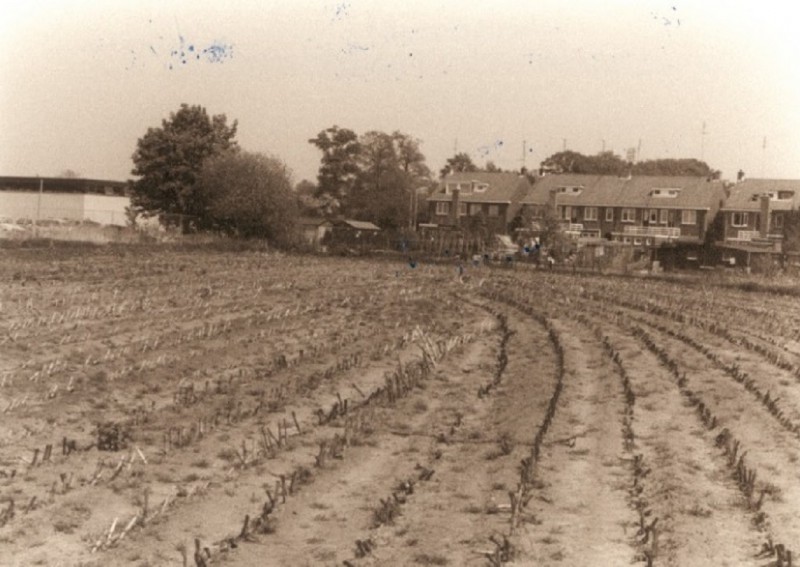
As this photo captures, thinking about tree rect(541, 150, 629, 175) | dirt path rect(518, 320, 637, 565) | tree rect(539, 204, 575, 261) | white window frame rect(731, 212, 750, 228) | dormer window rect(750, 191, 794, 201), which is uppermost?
tree rect(541, 150, 629, 175)

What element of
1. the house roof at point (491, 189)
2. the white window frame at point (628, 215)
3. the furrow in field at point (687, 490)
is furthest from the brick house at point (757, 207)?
the furrow in field at point (687, 490)

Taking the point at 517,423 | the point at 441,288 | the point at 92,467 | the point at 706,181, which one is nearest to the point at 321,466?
the point at 92,467

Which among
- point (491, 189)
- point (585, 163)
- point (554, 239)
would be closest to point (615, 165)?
point (585, 163)

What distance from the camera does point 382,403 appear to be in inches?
491

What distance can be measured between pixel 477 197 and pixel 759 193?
1953 centimetres

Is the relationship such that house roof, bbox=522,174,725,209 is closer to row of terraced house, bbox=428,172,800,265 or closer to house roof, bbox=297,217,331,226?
row of terraced house, bbox=428,172,800,265

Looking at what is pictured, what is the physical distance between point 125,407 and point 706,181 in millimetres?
64769

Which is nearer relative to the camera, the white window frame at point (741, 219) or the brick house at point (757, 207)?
the brick house at point (757, 207)

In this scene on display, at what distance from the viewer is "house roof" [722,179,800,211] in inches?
2643

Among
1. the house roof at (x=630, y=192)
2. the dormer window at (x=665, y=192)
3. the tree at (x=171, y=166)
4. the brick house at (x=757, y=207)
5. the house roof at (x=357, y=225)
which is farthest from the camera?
the dormer window at (x=665, y=192)

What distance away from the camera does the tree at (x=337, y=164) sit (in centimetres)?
5681

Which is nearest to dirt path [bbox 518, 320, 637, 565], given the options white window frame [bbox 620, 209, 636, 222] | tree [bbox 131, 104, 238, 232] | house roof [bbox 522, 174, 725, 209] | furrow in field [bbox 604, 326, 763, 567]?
furrow in field [bbox 604, 326, 763, 567]

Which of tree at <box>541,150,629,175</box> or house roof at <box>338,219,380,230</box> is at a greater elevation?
tree at <box>541,150,629,175</box>

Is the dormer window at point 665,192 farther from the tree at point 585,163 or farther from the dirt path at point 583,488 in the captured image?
the dirt path at point 583,488
